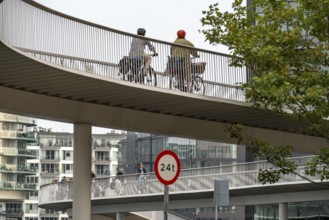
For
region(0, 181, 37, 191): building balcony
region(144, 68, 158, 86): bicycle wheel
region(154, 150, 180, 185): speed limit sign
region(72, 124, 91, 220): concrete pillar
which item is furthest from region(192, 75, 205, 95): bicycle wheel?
region(0, 181, 37, 191): building balcony

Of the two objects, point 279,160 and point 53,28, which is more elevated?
point 53,28

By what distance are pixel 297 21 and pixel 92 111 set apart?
5403mm

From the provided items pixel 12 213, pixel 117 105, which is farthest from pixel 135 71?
pixel 12 213

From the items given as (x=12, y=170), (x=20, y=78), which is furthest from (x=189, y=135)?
(x=12, y=170)

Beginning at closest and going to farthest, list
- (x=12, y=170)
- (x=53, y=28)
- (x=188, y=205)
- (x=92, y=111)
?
(x=53, y=28)
(x=92, y=111)
(x=188, y=205)
(x=12, y=170)

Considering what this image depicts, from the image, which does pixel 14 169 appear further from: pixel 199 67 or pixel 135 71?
pixel 135 71

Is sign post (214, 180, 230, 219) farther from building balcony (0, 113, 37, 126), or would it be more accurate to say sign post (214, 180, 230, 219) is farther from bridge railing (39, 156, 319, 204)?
building balcony (0, 113, 37, 126)

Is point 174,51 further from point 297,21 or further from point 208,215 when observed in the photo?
point 208,215

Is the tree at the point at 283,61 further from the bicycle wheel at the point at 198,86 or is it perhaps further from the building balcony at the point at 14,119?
the building balcony at the point at 14,119

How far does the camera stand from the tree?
27578 millimetres

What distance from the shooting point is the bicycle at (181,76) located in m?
28.6

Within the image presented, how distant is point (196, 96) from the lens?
94.5 feet

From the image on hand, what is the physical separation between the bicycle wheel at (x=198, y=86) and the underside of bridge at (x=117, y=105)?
0.21 metres

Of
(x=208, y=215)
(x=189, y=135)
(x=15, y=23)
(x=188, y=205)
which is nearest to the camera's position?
(x=15, y=23)
